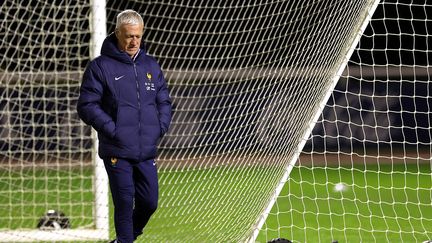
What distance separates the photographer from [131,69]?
5.68 meters

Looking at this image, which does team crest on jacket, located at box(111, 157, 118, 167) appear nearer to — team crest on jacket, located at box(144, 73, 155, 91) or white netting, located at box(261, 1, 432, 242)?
team crest on jacket, located at box(144, 73, 155, 91)

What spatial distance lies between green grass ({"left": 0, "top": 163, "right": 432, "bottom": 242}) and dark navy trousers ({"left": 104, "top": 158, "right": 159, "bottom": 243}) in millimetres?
1302

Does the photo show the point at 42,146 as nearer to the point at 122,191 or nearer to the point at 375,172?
the point at 375,172

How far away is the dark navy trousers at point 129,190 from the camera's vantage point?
5609 millimetres

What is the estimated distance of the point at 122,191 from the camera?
18.4ft

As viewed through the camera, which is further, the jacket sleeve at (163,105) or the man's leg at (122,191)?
the jacket sleeve at (163,105)

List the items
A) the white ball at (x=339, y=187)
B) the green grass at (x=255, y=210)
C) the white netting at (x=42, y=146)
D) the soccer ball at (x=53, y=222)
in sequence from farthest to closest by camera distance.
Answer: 1. the white ball at (x=339, y=187)
2. the white netting at (x=42, y=146)
3. the soccer ball at (x=53, y=222)
4. the green grass at (x=255, y=210)

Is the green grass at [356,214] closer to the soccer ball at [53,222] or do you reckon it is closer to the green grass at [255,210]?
the green grass at [255,210]

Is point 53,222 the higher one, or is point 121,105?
point 121,105

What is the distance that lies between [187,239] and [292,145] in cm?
113

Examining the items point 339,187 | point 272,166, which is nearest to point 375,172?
point 339,187

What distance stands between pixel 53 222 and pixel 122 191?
259 cm

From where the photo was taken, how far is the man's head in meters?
5.55

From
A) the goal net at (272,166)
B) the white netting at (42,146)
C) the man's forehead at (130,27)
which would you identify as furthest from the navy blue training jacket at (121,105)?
the white netting at (42,146)
